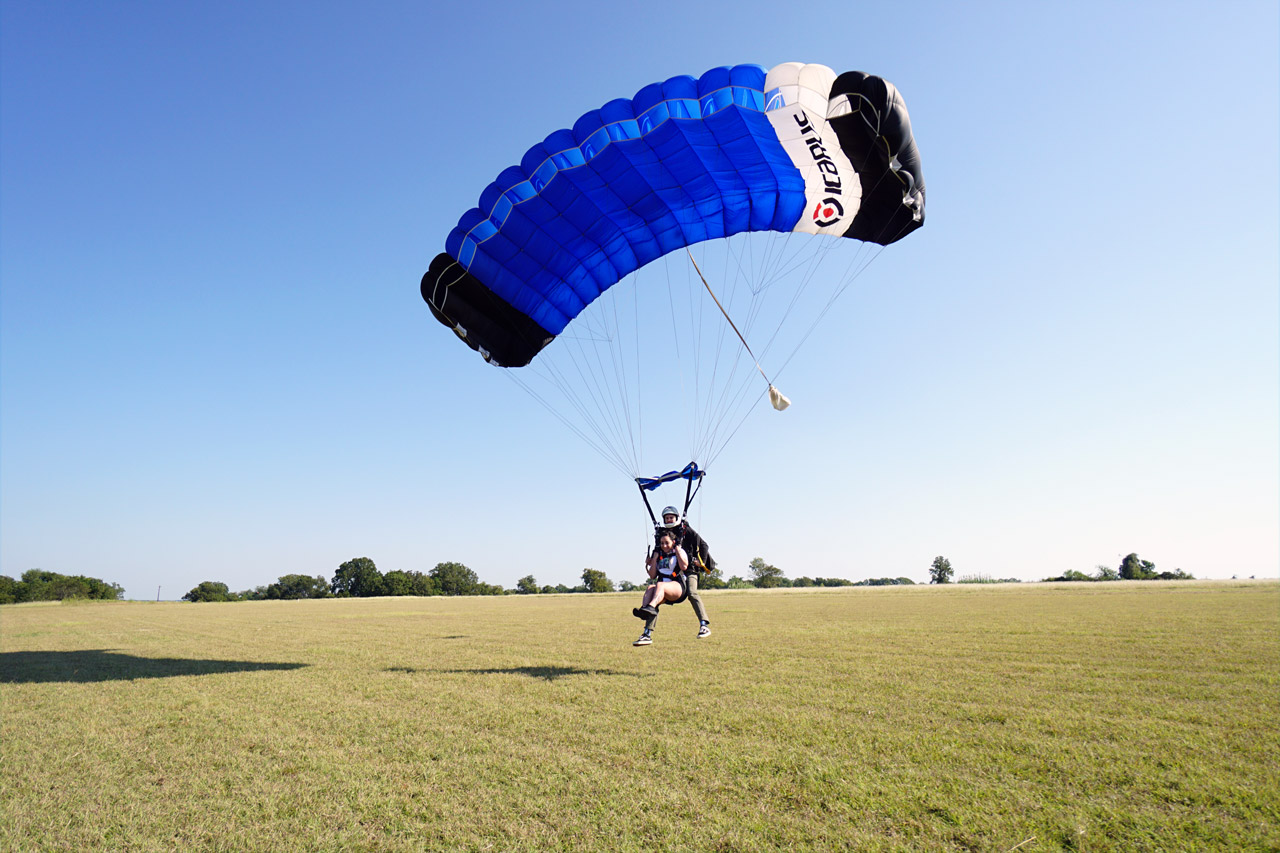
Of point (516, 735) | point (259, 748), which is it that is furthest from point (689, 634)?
point (259, 748)

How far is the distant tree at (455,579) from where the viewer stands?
91.7m

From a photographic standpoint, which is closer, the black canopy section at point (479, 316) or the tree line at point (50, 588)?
the black canopy section at point (479, 316)

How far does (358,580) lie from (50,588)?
32318mm

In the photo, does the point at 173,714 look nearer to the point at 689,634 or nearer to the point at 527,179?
the point at 527,179

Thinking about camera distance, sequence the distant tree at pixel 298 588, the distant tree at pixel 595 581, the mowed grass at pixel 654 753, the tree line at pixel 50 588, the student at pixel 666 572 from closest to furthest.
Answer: the mowed grass at pixel 654 753 → the student at pixel 666 572 → the tree line at pixel 50 588 → the distant tree at pixel 595 581 → the distant tree at pixel 298 588

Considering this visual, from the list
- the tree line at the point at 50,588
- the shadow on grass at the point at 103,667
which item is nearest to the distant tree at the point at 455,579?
the tree line at the point at 50,588

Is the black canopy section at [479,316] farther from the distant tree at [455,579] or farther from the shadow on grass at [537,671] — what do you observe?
the distant tree at [455,579]

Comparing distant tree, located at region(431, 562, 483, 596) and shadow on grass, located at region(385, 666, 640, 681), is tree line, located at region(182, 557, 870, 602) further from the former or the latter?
shadow on grass, located at region(385, 666, 640, 681)

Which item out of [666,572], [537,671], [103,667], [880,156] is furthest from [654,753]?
[103,667]

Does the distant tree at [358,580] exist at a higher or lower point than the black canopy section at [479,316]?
lower

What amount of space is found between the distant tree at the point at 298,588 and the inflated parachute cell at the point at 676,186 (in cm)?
10146

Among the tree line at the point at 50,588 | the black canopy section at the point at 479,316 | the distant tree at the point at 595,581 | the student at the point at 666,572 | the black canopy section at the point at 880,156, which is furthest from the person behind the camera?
the distant tree at the point at 595,581

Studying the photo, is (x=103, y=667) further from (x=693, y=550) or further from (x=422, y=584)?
(x=422, y=584)

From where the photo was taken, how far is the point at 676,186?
895cm
